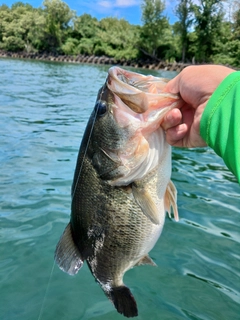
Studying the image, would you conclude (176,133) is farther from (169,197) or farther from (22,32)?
(22,32)

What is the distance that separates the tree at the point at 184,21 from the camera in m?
57.6

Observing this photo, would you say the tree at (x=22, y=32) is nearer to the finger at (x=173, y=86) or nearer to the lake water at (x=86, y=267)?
the lake water at (x=86, y=267)

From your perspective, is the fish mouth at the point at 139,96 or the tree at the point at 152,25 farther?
the tree at the point at 152,25

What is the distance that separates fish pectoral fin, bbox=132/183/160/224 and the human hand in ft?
1.22

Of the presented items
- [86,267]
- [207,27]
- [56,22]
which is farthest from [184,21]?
[86,267]

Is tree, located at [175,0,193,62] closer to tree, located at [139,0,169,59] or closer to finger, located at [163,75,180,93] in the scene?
tree, located at [139,0,169,59]

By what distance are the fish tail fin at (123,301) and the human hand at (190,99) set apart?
3.29 ft

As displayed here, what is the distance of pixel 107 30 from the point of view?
245 feet

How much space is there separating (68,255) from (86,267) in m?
1.46

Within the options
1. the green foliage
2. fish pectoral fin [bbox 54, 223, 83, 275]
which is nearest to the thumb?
fish pectoral fin [bbox 54, 223, 83, 275]

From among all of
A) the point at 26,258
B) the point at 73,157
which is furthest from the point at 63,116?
the point at 26,258

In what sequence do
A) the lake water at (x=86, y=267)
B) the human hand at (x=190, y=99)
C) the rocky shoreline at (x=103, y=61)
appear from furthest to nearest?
the rocky shoreline at (x=103, y=61) < the lake water at (x=86, y=267) < the human hand at (x=190, y=99)

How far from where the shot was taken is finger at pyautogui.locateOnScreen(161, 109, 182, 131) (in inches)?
85.7

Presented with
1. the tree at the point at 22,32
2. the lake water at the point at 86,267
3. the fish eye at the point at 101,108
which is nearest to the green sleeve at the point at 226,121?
the fish eye at the point at 101,108
